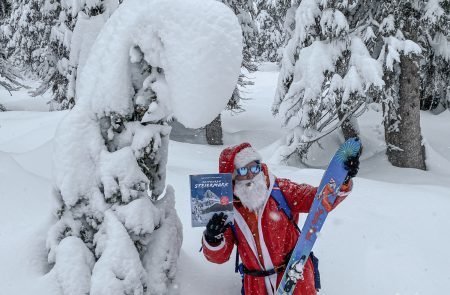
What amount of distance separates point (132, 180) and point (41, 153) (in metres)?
3.91

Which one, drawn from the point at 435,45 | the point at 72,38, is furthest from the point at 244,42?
the point at 72,38

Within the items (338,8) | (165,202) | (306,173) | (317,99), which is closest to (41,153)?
(165,202)

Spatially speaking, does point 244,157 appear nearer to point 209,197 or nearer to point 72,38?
point 209,197

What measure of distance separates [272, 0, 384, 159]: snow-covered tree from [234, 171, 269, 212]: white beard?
5.02 meters

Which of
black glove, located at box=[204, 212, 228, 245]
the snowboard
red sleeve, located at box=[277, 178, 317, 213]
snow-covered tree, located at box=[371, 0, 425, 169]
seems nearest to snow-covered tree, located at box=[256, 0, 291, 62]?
snow-covered tree, located at box=[371, 0, 425, 169]

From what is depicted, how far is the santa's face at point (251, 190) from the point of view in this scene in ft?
11.2

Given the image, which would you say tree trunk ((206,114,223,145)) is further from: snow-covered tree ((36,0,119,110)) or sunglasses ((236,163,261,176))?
sunglasses ((236,163,261,176))

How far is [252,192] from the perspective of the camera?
11.1 feet

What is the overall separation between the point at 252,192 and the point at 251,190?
18 millimetres

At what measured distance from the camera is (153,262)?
10.5 ft

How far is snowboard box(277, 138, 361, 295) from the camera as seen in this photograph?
3391 millimetres

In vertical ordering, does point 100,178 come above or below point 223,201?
above

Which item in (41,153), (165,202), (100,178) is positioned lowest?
(41,153)

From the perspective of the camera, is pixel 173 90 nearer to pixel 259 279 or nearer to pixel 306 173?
pixel 259 279
